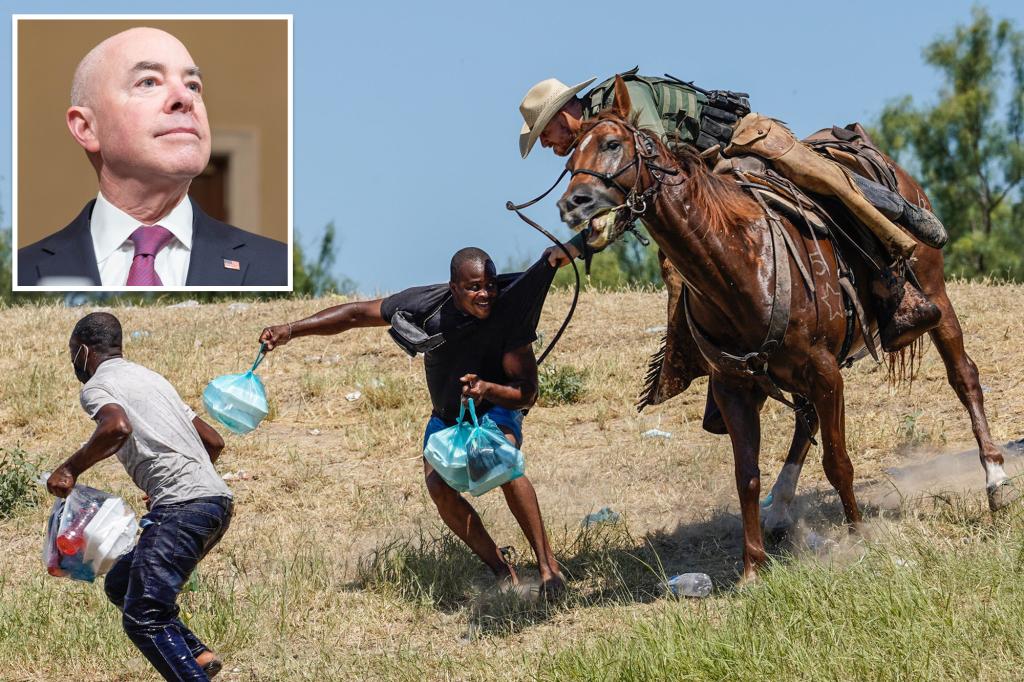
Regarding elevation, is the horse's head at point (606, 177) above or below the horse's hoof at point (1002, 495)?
above

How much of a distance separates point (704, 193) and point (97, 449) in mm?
3116

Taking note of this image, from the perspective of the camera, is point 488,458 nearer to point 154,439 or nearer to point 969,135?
point 154,439

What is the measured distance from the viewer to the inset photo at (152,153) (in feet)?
53.3

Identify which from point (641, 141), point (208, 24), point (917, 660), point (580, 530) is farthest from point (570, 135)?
point (208, 24)

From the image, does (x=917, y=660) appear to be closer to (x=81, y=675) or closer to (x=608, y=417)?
(x=81, y=675)

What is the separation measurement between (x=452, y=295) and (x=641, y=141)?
129 cm

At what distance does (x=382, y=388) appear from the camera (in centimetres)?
1176

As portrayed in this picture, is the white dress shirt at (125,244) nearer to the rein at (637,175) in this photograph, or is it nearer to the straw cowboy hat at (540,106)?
the straw cowboy hat at (540,106)

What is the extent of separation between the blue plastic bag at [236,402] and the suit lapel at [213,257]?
32.6 feet

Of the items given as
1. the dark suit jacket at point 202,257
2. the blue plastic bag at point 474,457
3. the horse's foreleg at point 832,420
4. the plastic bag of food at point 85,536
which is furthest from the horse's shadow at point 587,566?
the dark suit jacket at point 202,257

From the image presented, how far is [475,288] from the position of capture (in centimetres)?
702

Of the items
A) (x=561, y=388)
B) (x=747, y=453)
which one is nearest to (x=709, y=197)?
(x=747, y=453)

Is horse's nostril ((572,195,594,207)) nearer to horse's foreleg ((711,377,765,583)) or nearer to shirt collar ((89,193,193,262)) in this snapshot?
horse's foreleg ((711,377,765,583))

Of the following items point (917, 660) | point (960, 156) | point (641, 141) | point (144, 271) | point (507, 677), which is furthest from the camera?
point (960, 156)
